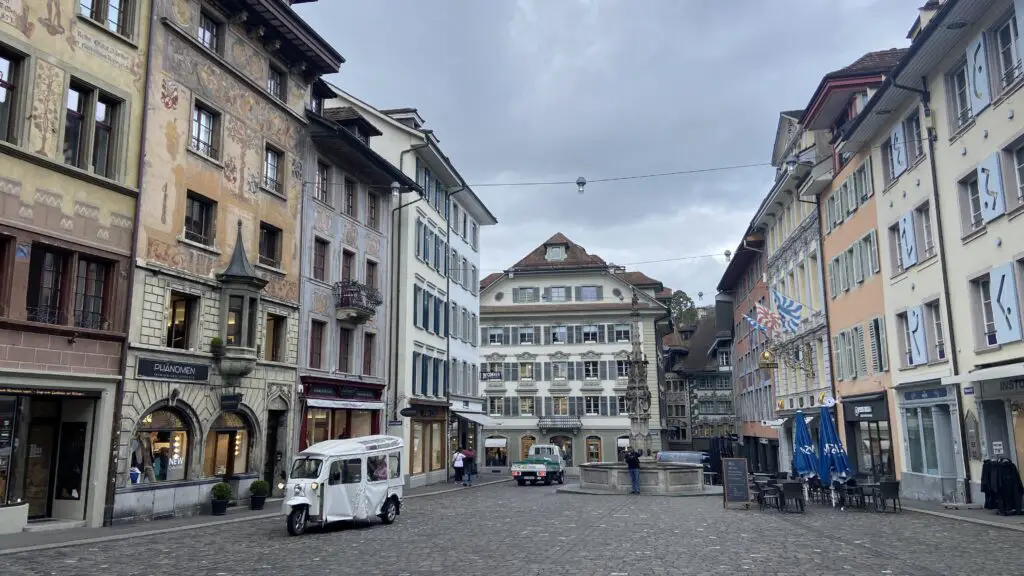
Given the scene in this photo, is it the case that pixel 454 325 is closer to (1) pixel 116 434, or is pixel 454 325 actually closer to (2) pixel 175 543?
(1) pixel 116 434

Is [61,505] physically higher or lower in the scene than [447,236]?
lower

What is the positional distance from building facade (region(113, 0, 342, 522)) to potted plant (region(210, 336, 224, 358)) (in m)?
0.04

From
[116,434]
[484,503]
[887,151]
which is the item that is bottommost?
[484,503]

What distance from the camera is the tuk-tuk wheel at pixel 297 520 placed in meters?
17.7

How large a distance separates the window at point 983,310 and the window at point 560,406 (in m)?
45.9

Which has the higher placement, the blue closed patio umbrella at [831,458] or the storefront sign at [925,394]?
the storefront sign at [925,394]

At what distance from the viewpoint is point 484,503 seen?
27625mm

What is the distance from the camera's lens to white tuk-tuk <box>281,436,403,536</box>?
18.1 metres

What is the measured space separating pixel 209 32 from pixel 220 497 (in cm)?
1361

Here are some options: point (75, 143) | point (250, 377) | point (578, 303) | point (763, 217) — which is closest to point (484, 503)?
point (250, 377)

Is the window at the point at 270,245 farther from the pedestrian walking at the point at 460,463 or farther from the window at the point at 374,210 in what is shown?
the pedestrian walking at the point at 460,463

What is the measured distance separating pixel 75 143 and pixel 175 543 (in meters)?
9.76

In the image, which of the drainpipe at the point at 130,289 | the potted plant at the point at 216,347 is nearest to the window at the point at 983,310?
the potted plant at the point at 216,347

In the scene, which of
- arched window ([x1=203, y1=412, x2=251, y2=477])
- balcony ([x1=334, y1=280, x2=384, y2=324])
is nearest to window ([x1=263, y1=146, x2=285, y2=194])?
balcony ([x1=334, y1=280, x2=384, y2=324])
